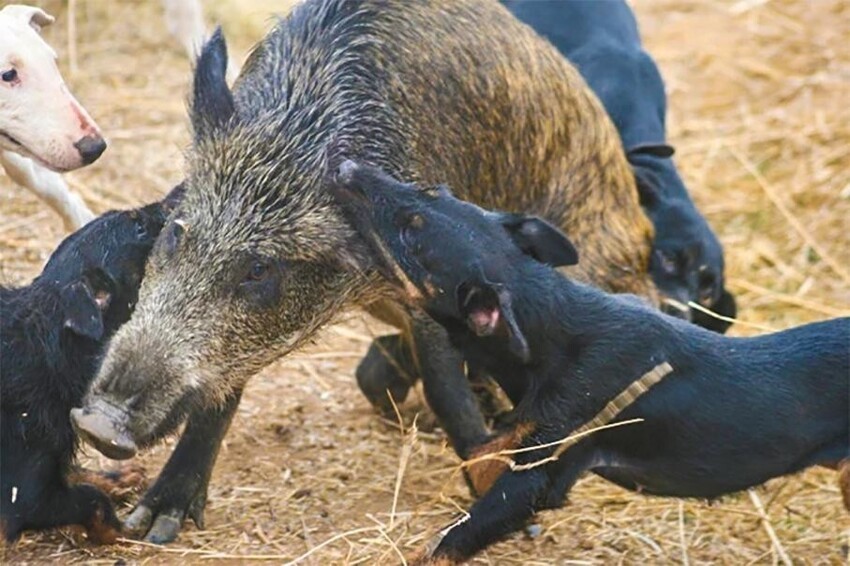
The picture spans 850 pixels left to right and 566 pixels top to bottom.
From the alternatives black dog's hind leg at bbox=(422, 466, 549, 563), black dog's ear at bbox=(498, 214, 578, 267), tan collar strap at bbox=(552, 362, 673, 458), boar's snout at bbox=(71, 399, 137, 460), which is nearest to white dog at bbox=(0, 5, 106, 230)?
boar's snout at bbox=(71, 399, 137, 460)

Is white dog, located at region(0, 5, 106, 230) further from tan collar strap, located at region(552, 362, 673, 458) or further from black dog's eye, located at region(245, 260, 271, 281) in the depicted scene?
tan collar strap, located at region(552, 362, 673, 458)

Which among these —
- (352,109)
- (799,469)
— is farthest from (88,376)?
(799,469)

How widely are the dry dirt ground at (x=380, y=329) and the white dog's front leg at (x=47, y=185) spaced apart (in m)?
0.55

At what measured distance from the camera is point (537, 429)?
5469 millimetres

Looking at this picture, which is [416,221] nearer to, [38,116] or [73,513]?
[73,513]

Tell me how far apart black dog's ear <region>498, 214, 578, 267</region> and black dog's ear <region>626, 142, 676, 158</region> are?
242 cm

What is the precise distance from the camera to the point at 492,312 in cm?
541

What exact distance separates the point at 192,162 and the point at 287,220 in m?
0.43

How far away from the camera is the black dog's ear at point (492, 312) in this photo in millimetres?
5336

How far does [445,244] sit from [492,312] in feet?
0.89

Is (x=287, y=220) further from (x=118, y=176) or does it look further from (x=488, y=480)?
(x=118, y=176)

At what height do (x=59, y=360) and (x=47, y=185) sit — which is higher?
(x=59, y=360)

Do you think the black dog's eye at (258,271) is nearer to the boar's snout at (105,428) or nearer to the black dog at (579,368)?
the black dog at (579,368)

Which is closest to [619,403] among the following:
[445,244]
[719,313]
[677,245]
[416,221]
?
[445,244]
